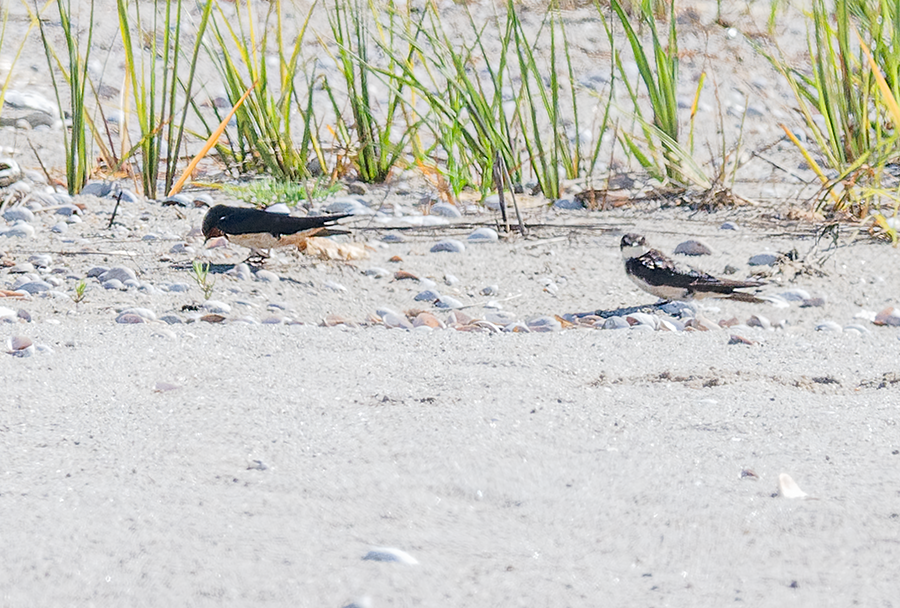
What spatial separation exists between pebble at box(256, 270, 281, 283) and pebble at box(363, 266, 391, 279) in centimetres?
30

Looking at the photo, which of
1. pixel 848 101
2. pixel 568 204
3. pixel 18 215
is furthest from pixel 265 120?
pixel 848 101

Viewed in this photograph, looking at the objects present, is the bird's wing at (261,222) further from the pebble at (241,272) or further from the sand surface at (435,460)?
the sand surface at (435,460)

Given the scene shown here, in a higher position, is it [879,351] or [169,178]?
[169,178]

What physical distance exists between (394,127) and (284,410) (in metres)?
3.89

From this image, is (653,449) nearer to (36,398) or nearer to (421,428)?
(421,428)

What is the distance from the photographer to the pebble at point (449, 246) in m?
3.73

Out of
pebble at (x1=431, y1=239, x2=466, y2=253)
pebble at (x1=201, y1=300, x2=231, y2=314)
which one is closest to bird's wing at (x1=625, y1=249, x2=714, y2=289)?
pebble at (x1=431, y1=239, x2=466, y2=253)

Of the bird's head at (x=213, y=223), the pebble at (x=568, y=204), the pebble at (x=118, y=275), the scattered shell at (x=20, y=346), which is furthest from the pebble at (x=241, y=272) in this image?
the pebble at (x=568, y=204)

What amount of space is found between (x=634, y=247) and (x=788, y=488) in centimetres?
183

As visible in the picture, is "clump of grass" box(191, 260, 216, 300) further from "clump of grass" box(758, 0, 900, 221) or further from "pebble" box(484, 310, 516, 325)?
"clump of grass" box(758, 0, 900, 221)

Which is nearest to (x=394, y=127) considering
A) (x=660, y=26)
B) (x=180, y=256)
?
(x=180, y=256)

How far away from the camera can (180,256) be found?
11.5 ft

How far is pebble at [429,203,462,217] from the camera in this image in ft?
13.9

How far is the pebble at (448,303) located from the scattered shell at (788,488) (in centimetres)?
169
